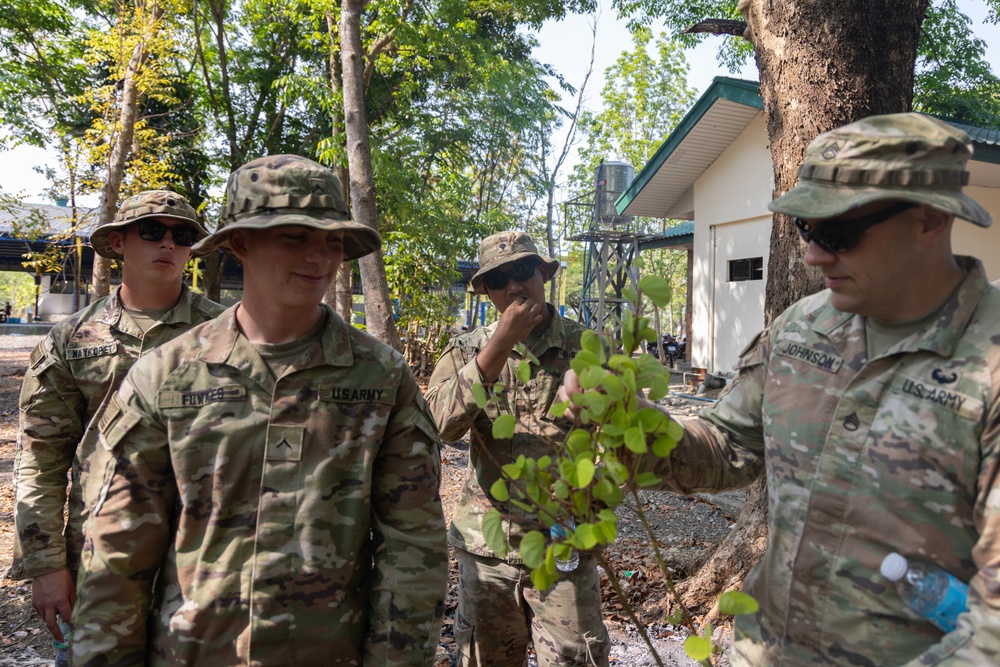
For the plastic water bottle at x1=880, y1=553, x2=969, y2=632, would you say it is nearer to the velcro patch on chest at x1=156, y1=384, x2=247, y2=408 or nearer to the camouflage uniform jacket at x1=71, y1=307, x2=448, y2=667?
the camouflage uniform jacket at x1=71, y1=307, x2=448, y2=667

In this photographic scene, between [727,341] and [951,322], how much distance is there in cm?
1215

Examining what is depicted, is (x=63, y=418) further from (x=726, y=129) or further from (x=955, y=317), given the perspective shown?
(x=726, y=129)

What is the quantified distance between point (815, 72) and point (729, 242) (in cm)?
999

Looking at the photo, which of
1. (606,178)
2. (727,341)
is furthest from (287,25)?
(727,341)

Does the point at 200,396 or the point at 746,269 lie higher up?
the point at 746,269

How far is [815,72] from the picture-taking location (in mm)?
3217

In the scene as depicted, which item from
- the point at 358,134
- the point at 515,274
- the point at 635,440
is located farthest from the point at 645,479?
the point at 358,134

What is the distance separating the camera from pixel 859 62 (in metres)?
3.16

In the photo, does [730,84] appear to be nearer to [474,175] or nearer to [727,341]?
[727,341]

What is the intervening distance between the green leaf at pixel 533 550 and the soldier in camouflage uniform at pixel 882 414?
0.29 meters

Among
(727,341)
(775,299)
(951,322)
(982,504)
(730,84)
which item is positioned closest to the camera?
(982,504)

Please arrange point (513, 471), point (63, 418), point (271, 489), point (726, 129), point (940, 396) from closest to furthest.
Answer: point (513, 471), point (940, 396), point (271, 489), point (63, 418), point (726, 129)

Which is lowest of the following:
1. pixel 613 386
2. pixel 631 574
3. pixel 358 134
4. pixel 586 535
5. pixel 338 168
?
pixel 631 574

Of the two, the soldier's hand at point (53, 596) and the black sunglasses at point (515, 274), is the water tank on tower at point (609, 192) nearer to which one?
the black sunglasses at point (515, 274)
